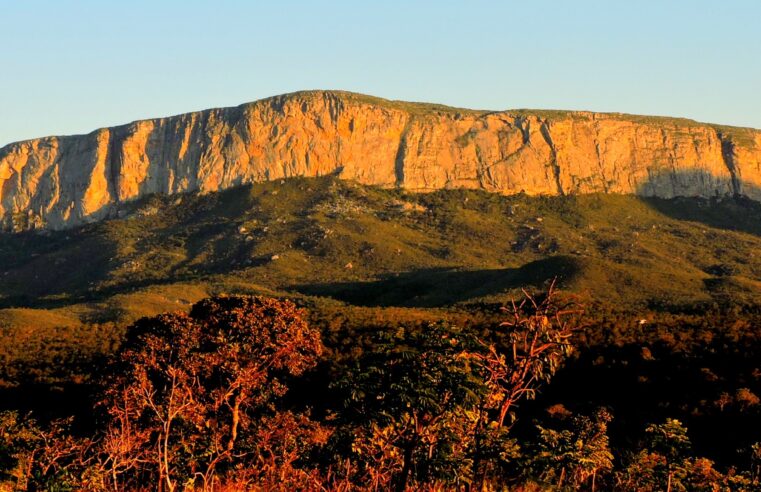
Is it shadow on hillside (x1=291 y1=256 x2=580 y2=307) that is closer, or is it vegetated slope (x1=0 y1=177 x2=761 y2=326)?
vegetated slope (x1=0 y1=177 x2=761 y2=326)

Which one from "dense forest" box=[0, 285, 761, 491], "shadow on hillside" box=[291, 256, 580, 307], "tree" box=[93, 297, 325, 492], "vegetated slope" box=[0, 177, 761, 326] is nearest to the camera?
"dense forest" box=[0, 285, 761, 491]

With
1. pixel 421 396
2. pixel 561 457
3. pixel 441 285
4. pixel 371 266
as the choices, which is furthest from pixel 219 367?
pixel 371 266

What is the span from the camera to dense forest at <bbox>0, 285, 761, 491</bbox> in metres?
26.2

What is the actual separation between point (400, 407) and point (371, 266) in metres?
141

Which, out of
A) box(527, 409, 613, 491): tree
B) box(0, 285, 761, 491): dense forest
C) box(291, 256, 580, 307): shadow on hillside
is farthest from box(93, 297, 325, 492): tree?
box(291, 256, 580, 307): shadow on hillside

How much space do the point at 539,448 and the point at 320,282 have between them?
131 m

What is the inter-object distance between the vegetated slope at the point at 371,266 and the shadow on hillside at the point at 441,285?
280 millimetres

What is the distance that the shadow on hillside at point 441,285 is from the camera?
5276 inches

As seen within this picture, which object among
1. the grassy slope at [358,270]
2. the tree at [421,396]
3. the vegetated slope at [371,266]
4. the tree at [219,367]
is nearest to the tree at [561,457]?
the tree at [421,396]

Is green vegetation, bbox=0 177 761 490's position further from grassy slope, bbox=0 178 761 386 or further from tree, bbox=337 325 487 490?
grassy slope, bbox=0 178 761 386

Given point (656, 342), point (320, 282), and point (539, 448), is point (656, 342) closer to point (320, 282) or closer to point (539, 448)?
point (539, 448)

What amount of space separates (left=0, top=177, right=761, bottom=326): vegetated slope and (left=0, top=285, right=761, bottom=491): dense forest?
42333 mm

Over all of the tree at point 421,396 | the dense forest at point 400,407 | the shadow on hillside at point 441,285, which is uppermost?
the tree at point 421,396

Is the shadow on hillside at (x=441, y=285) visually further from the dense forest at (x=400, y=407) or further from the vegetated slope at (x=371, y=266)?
the dense forest at (x=400, y=407)
